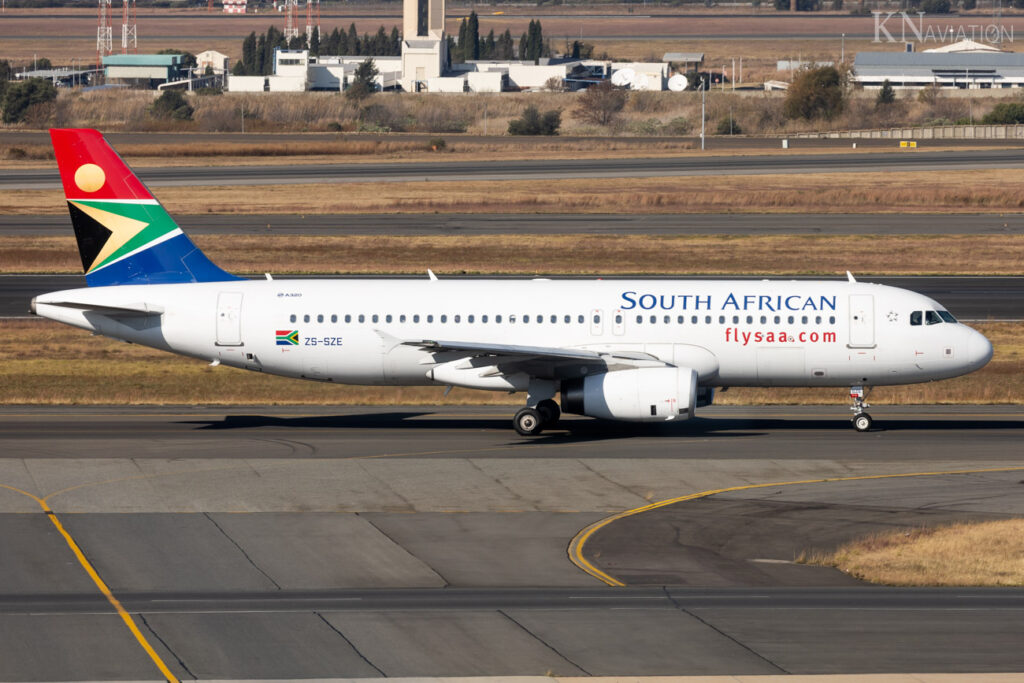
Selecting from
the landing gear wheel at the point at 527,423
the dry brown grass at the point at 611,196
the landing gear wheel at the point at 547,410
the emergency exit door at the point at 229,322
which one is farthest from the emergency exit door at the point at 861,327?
the dry brown grass at the point at 611,196

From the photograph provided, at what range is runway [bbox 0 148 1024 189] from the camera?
113 m

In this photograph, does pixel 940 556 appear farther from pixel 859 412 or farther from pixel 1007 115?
pixel 1007 115

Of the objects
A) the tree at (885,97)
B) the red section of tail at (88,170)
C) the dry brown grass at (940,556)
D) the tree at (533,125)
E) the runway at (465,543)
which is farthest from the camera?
the tree at (885,97)

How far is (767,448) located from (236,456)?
14.8 meters

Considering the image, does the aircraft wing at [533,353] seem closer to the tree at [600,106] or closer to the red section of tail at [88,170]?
the red section of tail at [88,170]

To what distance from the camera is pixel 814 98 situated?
578 feet

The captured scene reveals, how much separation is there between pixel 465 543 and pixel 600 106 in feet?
528

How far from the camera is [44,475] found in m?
34.3

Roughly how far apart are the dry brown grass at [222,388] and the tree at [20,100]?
431ft

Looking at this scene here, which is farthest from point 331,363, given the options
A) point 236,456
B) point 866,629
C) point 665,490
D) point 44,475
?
point 866,629

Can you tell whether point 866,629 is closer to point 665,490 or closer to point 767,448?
point 665,490

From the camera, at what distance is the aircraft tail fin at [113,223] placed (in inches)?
1630

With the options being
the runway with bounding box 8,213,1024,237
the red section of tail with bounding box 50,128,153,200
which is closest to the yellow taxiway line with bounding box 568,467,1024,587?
the red section of tail with bounding box 50,128,153,200

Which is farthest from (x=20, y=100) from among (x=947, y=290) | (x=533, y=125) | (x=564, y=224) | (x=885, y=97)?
(x=947, y=290)
